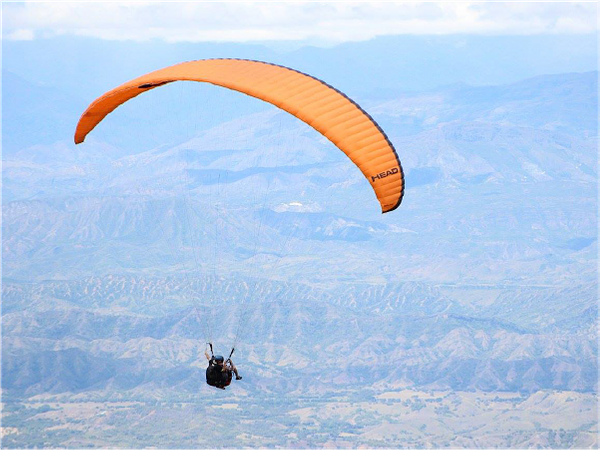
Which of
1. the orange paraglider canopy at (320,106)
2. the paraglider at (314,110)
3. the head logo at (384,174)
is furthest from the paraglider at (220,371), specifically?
the head logo at (384,174)

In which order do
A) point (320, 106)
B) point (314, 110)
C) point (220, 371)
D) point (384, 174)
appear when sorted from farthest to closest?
point (220, 371)
point (320, 106)
point (314, 110)
point (384, 174)

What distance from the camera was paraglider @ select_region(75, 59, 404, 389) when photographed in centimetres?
3731

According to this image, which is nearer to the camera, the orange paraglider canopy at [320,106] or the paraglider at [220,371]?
the orange paraglider canopy at [320,106]

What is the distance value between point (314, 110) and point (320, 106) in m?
0.40

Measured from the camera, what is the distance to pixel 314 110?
39.1 meters

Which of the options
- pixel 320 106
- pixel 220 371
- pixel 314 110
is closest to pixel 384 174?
pixel 314 110

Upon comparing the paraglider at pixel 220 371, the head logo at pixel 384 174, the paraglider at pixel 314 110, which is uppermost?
the paraglider at pixel 314 110

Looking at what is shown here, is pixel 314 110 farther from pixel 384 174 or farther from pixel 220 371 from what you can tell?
pixel 220 371

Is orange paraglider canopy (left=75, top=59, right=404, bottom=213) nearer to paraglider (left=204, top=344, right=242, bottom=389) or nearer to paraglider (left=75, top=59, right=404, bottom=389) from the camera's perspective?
paraglider (left=75, top=59, right=404, bottom=389)

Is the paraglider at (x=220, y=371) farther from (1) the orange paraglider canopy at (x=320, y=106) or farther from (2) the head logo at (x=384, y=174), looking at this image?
(2) the head logo at (x=384, y=174)

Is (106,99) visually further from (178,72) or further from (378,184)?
(378,184)

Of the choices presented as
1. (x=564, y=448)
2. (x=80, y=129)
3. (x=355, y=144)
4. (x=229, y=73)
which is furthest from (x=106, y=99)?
(x=564, y=448)

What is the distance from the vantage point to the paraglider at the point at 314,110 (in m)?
A: 37.3

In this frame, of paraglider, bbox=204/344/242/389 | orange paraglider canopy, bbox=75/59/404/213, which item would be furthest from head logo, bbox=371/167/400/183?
paraglider, bbox=204/344/242/389
